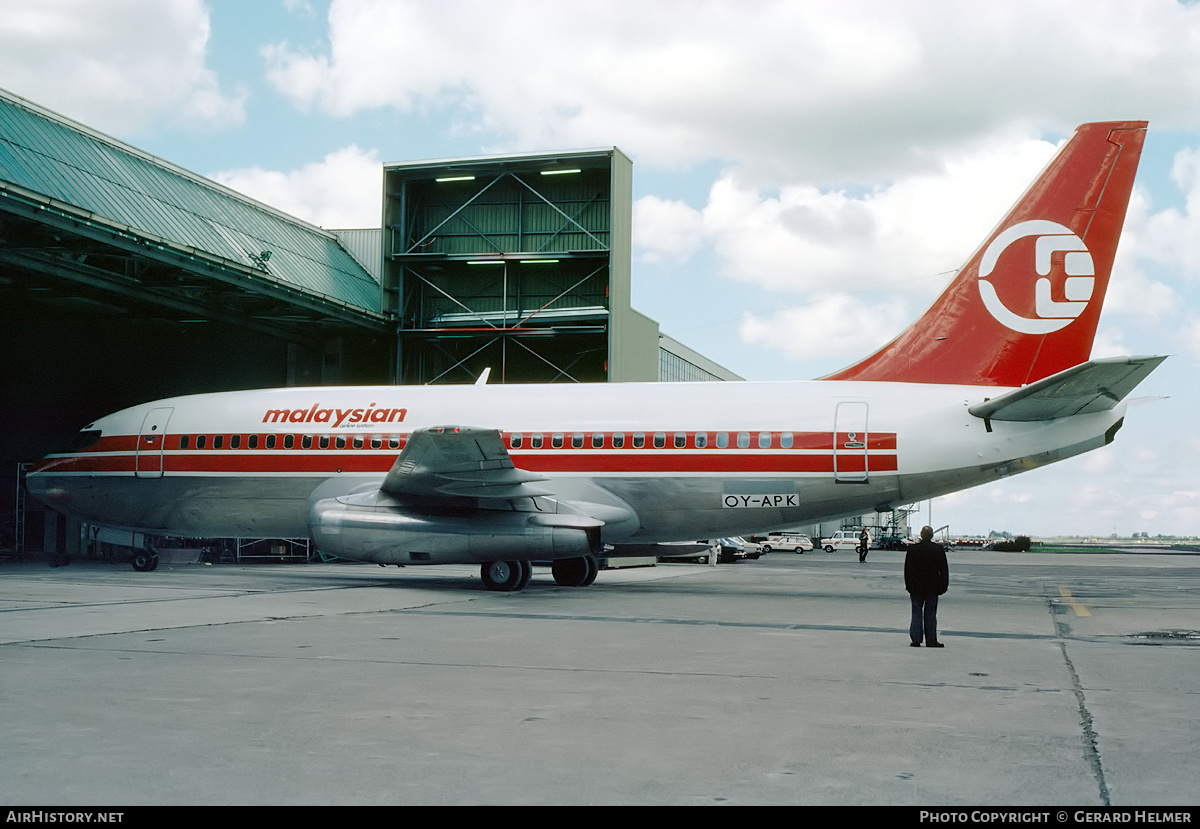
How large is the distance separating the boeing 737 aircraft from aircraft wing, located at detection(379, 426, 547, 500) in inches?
1.4

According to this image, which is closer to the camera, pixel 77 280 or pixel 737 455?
pixel 737 455

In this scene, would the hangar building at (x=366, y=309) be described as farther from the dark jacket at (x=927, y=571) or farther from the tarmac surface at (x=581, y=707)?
the dark jacket at (x=927, y=571)

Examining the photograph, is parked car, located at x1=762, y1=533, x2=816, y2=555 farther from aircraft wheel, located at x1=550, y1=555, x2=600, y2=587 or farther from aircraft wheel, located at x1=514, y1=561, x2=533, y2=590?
aircraft wheel, located at x1=514, y1=561, x2=533, y2=590

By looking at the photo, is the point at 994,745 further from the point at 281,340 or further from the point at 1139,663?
the point at 281,340

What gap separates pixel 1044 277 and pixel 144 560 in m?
19.9

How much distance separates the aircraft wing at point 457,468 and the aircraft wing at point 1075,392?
7.92m

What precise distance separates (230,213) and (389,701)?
2699cm

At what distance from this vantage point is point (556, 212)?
33.9m

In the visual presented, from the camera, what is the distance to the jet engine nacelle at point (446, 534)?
1830 cm

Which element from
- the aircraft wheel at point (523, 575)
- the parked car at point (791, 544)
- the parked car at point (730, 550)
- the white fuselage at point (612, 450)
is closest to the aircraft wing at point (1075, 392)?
the white fuselage at point (612, 450)

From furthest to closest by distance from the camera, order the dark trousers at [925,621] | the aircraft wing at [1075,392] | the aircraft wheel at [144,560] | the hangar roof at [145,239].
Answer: the aircraft wheel at [144,560]
the hangar roof at [145,239]
the aircraft wing at [1075,392]
the dark trousers at [925,621]

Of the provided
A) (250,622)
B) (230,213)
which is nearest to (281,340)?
(230,213)

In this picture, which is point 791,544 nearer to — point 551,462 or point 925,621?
point 551,462

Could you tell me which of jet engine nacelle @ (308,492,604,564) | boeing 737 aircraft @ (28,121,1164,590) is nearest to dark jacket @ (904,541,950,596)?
boeing 737 aircraft @ (28,121,1164,590)
